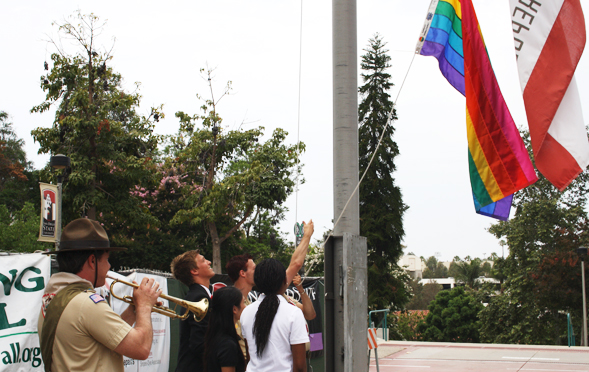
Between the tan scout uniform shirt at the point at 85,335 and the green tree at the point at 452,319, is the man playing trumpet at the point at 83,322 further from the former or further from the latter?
the green tree at the point at 452,319

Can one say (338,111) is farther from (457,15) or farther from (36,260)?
(36,260)

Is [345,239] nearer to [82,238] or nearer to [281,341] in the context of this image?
[281,341]

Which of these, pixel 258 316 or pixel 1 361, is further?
pixel 1 361

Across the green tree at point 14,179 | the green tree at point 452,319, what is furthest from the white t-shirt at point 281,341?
the green tree at point 452,319

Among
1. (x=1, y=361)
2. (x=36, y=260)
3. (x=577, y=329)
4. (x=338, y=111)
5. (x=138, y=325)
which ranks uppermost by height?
(x=338, y=111)

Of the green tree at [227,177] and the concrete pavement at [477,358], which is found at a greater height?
the green tree at [227,177]

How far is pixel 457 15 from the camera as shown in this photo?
5.73 m

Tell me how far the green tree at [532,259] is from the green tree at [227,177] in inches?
631

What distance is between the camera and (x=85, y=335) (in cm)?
254

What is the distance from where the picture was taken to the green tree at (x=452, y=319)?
172 ft

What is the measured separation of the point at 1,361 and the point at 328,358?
3.13 meters

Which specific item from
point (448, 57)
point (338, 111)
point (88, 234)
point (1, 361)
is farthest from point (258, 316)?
point (448, 57)

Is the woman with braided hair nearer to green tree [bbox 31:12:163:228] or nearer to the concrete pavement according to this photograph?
the concrete pavement

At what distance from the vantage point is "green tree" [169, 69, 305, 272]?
25.2 meters
